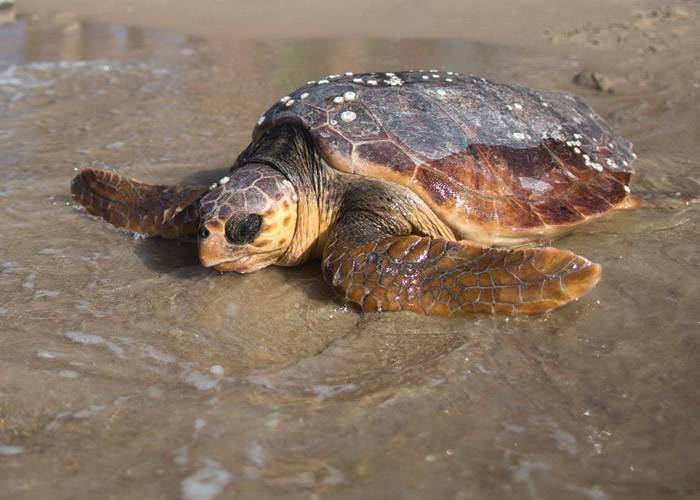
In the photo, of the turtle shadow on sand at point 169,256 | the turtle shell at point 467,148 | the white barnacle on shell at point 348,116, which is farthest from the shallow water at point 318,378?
the white barnacle on shell at point 348,116

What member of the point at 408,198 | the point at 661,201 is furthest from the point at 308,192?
the point at 661,201

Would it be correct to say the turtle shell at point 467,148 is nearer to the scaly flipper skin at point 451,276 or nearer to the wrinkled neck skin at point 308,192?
the wrinkled neck skin at point 308,192

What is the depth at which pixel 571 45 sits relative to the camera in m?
7.20

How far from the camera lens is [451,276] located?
2.79 metres

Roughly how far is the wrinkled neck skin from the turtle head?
0.12 ft

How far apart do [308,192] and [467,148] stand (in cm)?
80

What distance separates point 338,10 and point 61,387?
797cm

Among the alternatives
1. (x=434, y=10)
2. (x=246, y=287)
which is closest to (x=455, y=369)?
(x=246, y=287)

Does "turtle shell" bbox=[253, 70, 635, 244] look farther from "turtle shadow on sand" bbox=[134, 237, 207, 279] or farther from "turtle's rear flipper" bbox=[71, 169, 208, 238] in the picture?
"turtle shadow on sand" bbox=[134, 237, 207, 279]

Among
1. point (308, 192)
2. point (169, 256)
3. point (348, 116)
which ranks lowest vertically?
point (169, 256)

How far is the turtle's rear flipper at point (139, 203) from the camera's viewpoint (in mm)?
3639

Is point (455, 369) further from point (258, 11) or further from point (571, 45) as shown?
point (258, 11)

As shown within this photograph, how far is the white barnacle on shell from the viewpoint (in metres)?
3.30

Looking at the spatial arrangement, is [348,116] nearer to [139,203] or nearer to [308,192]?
[308,192]
